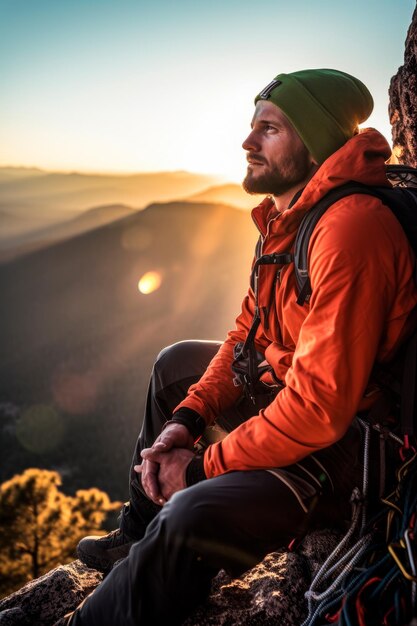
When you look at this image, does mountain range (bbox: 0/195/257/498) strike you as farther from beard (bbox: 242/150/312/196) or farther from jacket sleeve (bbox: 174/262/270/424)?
beard (bbox: 242/150/312/196)

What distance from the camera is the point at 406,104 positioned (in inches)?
193

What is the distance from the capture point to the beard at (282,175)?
10.3 ft

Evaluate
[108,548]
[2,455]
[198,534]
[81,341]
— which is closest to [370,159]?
[198,534]

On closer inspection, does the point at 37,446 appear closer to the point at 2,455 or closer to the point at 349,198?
the point at 2,455

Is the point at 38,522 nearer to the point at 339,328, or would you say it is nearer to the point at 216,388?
the point at 216,388

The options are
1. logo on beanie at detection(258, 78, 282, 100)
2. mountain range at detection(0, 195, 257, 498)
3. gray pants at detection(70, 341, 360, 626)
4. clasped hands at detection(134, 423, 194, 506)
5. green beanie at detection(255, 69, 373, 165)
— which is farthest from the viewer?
Answer: mountain range at detection(0, 195, 257, 498)

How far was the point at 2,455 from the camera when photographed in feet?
235

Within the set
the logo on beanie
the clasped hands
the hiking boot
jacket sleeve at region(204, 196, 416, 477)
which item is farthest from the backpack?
the hiking boot

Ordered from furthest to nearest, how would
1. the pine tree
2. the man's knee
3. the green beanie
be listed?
the pine tree
the man's knee
the green beanie

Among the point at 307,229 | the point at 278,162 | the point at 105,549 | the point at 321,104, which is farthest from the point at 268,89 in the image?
the point at 105,549

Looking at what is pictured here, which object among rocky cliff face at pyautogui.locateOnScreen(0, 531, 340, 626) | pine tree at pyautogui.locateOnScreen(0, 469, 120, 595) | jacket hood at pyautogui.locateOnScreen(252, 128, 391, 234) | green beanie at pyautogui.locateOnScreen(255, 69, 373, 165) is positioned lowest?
pine tree at pyautogui.locateOnScreen(0, 469, 120, 595)

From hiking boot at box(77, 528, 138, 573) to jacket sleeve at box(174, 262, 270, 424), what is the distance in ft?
3.51

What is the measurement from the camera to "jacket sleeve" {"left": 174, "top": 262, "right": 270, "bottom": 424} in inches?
126

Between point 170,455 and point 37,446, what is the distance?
3302 inches
